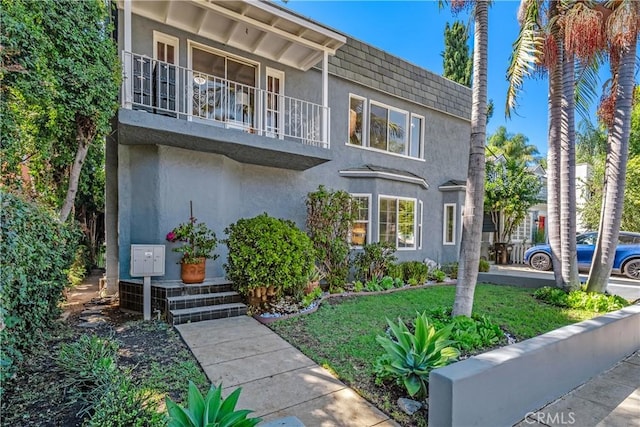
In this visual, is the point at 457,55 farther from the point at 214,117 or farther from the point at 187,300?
the point at 187,300

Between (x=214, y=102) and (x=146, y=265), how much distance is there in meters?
4.14

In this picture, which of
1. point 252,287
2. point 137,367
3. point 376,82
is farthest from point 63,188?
point 376,82

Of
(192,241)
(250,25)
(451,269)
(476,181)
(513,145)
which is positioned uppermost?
(513,145)

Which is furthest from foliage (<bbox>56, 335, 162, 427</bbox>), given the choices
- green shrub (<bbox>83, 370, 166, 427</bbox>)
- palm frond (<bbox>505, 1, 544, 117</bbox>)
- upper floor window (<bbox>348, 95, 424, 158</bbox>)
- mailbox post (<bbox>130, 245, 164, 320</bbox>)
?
upper floor window (<bbox>348, 95, 424, 158</bbox>)

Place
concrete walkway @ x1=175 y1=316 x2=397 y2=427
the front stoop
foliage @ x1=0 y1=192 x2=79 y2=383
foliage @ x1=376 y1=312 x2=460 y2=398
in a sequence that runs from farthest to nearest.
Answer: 1. the front stoop
2. foliage @ x1=376 y1=312 x2=460 y2=398
3. concrete walkway @ x1=175 y1=316 x2=397 y2=427
4. foliage @ x1=0 y1=192 x2=79 y2=383

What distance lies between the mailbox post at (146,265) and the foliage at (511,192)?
14.6m

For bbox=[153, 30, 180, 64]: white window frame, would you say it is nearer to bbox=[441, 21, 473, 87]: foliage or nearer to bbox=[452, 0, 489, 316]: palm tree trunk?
bbox=[452, 0, 489, 316]: palm tree trunk

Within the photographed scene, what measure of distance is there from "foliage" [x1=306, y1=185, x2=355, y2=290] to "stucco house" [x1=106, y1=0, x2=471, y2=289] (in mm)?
728

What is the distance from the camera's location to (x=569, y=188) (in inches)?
264

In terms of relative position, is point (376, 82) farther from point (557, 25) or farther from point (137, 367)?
point (137, 367)

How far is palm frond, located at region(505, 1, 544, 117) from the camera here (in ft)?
17.6

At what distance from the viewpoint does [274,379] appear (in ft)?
12.2

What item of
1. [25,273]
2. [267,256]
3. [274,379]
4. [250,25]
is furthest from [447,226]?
[25,273]

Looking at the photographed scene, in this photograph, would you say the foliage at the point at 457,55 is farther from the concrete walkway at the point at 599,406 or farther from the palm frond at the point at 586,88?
the concrete walkway at the point at 599,406
